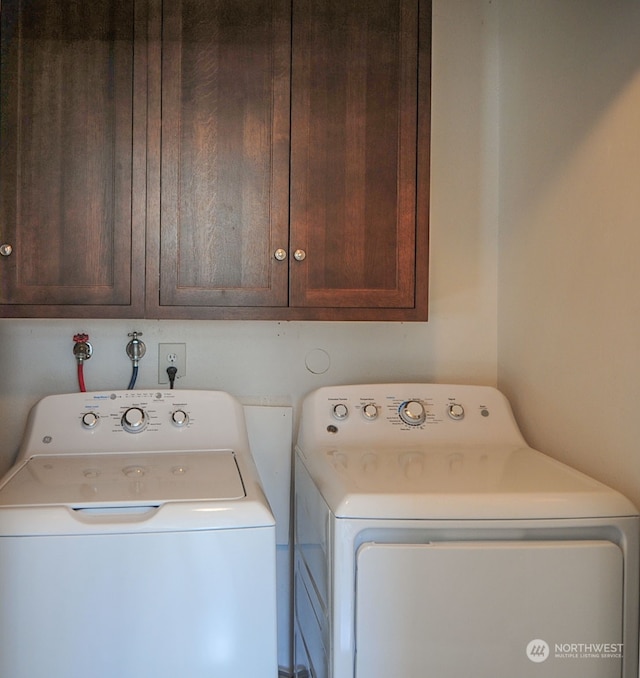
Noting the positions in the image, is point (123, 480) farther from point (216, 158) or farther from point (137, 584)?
point (216, 158)

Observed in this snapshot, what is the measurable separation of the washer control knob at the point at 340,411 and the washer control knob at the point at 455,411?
11.8 inches

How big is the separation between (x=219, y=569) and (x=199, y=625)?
4.2 inches

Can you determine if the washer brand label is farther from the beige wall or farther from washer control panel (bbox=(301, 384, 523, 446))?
washer control panel (bbox=(301, 384, 523, 446))

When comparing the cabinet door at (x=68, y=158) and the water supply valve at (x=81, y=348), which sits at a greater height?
the cabinet door at (x=68, y=158)

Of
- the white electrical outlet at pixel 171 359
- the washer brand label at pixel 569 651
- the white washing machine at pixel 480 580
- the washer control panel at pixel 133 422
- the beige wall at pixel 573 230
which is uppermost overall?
the beige wall at pixel 573 230

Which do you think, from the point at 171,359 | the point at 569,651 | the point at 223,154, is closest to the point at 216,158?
the point at 223,154

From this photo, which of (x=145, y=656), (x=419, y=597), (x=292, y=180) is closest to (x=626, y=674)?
(x=419, y=597)

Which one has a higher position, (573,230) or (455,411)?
(573,230)

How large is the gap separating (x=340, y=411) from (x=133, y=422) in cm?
57

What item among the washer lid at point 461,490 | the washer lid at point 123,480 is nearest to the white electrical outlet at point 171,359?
the washer lid at point 123,480

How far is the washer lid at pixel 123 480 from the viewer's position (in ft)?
3.95

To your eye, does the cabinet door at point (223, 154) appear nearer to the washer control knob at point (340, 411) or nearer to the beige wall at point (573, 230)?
the washer control knob at point (340, 411)

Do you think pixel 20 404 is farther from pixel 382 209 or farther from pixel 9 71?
pixel 382 209

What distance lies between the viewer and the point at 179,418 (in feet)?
5.59
